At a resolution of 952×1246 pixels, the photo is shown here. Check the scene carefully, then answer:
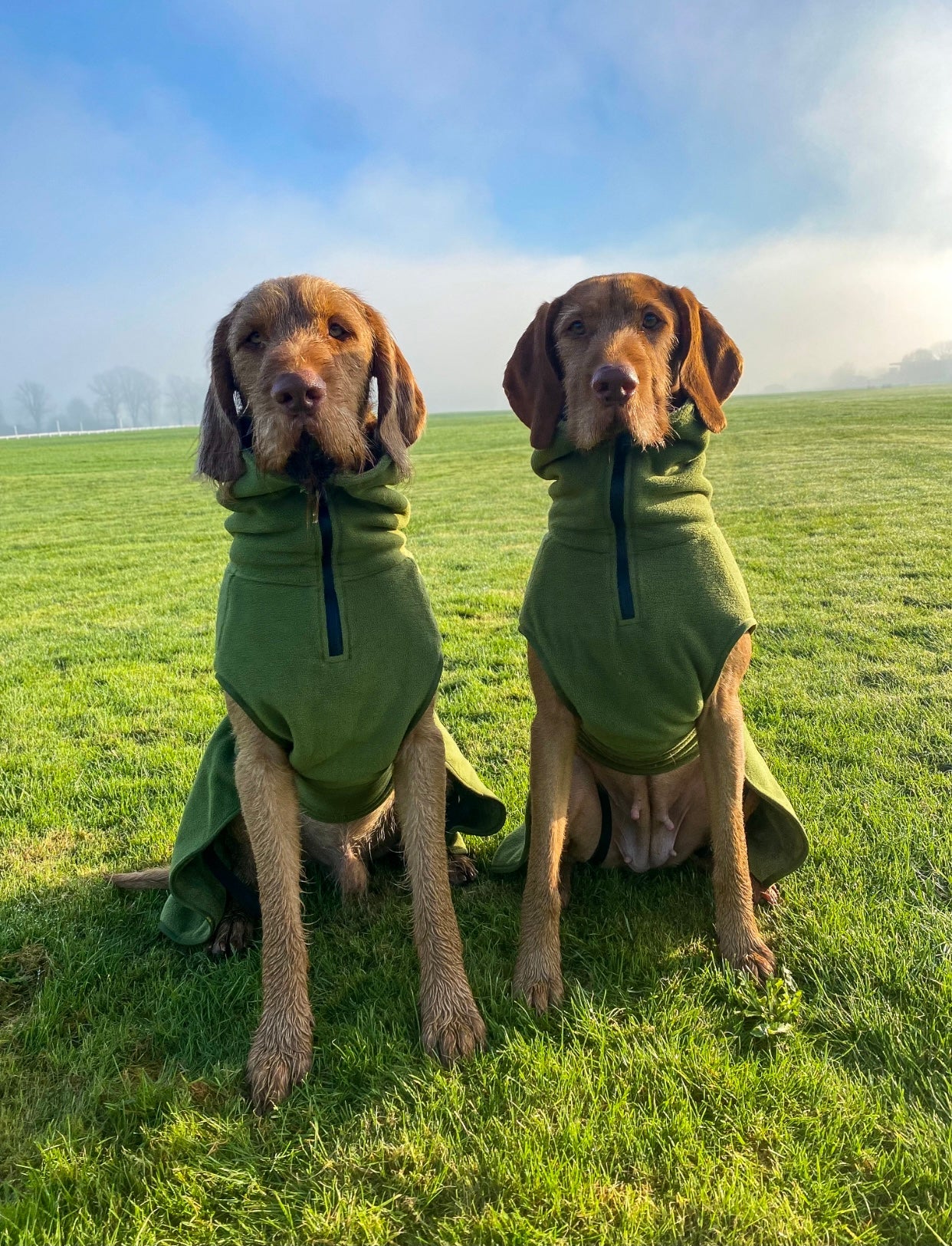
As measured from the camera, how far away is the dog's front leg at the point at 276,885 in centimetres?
248

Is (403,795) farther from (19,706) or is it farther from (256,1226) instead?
(19,706)

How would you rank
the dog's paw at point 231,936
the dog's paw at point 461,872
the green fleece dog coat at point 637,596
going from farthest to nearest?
the dog's paw at point 461,872
the dog's paw at point 231,936
the green fleece dog coat at point 637,596

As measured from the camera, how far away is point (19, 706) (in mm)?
6039

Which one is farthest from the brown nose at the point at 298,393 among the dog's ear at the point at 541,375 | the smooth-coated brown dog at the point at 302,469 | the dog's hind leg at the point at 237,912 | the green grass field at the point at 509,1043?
the dog's hind leg at the point at 237,912

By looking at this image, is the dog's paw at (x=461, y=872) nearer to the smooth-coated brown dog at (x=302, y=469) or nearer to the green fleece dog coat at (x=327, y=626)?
the smooth-coated brown dog at (x=302, y=469)


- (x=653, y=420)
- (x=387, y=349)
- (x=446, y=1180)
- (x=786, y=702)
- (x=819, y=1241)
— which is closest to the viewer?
(x=819, y=1241)

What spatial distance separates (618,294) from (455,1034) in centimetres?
267

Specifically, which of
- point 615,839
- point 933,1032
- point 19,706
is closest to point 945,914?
point 933,1032

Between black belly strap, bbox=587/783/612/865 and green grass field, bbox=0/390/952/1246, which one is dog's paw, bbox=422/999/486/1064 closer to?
green grass field, bbox=0/390/952/1246

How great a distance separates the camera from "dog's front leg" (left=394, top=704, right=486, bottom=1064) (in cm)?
251

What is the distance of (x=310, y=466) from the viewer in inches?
104

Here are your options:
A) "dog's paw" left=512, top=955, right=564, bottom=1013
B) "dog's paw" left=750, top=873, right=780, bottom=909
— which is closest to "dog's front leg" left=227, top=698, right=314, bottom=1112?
"dog's paw" left=512, top=955, right=564, bottom=1013

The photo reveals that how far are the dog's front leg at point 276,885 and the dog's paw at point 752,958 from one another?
1.48 m

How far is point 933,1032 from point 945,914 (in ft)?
2.23
